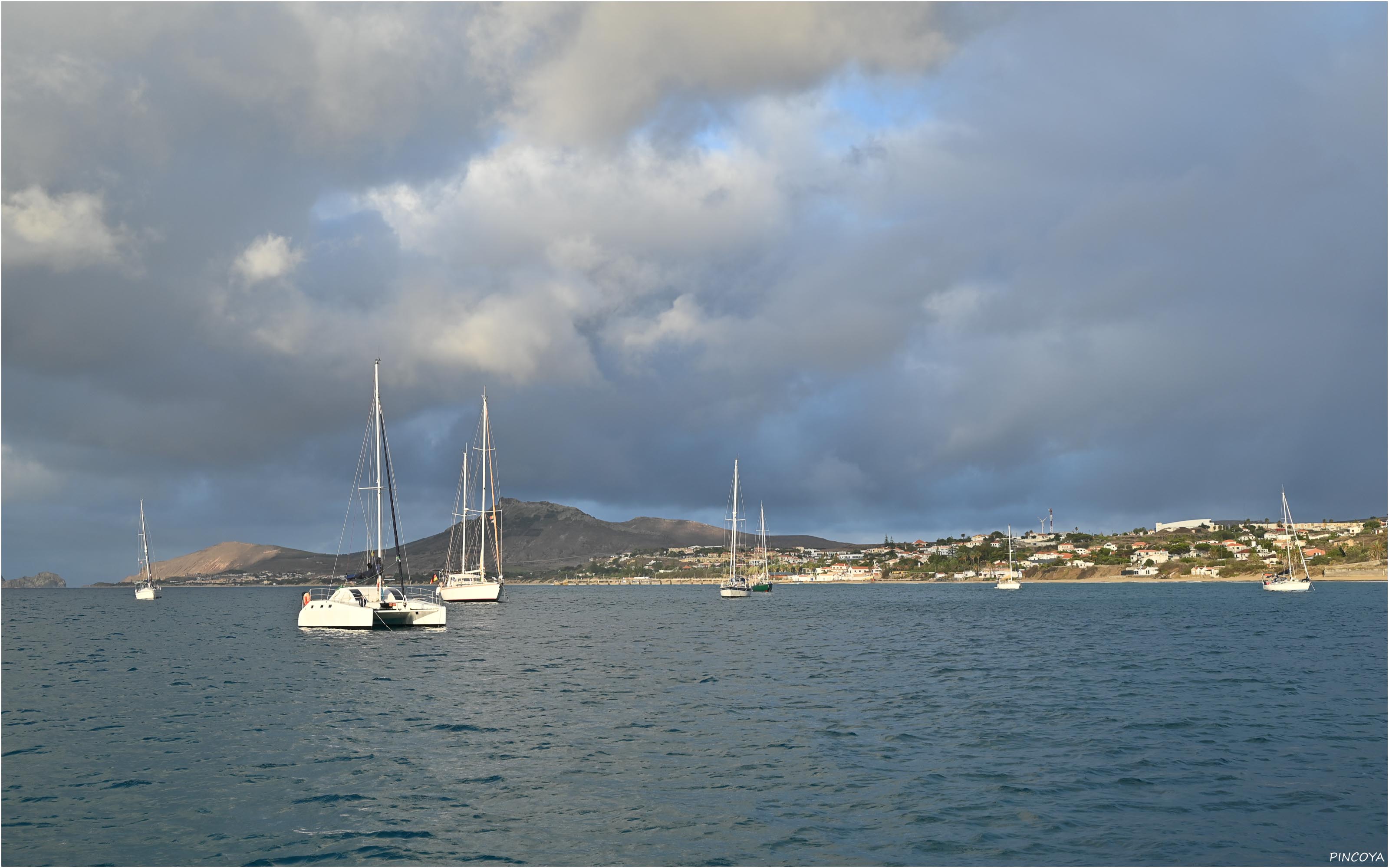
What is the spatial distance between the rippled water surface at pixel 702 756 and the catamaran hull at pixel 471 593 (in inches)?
2364

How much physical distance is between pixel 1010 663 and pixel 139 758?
1495 inches

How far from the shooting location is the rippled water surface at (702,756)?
17.1 metres

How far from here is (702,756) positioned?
23.9 m

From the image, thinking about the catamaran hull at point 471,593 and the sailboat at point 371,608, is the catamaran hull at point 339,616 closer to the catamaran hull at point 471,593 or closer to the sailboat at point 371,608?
the sailboat at point 371,608

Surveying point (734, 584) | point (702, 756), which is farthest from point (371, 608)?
point (734, 584)

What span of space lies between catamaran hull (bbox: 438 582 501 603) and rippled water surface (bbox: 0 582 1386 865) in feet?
197

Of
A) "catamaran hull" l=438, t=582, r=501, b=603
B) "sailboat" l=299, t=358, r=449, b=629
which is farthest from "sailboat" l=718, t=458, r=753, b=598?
"sailboat" l=299, t=358, r=449, b=629

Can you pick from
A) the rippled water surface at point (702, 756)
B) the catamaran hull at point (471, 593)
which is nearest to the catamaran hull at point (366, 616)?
the rippled water surface at point (702, 756)

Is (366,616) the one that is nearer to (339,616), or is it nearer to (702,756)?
(339,616)

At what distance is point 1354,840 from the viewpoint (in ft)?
56.1

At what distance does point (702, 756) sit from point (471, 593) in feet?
321

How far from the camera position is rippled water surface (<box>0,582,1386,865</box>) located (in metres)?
17.1

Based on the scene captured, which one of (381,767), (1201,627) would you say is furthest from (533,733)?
(1201,627)

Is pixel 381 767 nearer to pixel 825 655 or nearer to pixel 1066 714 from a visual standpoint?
pixel 1066 714
